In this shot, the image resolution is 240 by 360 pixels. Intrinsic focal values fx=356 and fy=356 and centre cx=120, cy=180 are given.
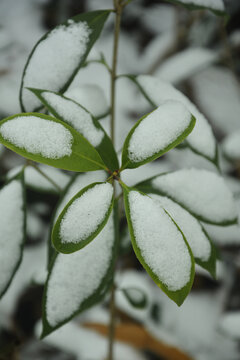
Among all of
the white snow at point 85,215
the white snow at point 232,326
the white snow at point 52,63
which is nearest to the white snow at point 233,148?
the white snow at point 232,326

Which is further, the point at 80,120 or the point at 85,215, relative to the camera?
the point at 80,120

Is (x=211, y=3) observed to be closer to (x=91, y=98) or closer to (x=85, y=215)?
(x=91, y=98)

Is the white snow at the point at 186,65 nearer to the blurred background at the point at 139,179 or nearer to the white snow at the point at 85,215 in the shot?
the blurred background at the point at 139,179

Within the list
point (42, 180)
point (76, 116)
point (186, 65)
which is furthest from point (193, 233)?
point (186, 65)

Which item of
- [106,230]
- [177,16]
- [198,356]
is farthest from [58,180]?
[177,16]

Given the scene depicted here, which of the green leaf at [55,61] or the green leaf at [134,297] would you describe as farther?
the green leaf at [134,297]

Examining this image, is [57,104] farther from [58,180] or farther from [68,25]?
[58,180]
